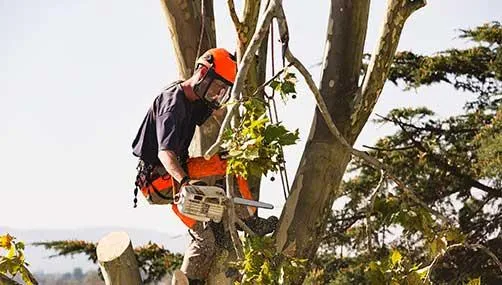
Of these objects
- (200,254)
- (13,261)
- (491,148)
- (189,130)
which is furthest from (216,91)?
(491,148)

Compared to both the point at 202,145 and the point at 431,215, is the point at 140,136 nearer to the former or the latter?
the point at 202,145

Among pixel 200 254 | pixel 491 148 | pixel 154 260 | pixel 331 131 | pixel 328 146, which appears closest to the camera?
pixel 331 131

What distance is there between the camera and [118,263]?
399cm

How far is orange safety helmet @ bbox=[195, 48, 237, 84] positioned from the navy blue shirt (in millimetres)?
164

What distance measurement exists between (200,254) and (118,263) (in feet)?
1.42

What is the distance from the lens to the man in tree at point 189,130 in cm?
372

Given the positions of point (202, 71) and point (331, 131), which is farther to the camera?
point (202, 71)

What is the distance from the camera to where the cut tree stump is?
3990 mm

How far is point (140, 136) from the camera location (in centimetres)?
392

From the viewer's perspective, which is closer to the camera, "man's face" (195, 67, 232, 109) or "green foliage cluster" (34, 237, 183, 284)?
"man's face" (195, 67, 232, 109)

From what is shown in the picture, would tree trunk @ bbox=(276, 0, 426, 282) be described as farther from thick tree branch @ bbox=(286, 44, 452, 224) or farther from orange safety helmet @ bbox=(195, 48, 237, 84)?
orange safety helmet @ bbox=(195, 48, 237, 84)

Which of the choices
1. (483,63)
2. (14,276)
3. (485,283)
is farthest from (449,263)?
(14,276)

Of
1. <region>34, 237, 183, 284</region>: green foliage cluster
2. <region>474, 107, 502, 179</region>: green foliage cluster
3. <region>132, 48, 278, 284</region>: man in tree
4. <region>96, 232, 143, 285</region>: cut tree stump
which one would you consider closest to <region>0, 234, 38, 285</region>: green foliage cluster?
<region>96, 232, 143, 285</region>: cut tree stump

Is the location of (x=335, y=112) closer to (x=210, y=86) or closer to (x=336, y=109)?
(x=336, y=109)
